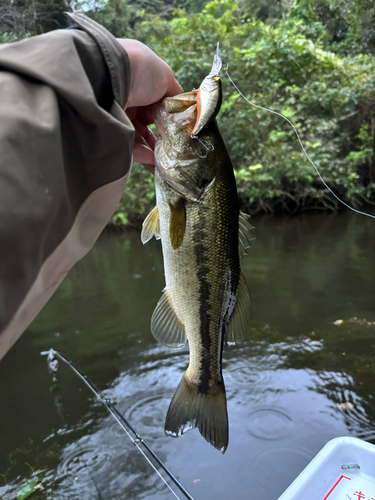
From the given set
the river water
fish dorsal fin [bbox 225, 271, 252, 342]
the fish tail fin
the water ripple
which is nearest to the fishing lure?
fish dorsal fin [bbox 225, 271, 252, 342]

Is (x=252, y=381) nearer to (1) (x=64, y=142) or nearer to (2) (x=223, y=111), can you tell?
(1) (x=64, y=142)

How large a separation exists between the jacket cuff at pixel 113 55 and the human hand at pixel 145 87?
19 centimetres

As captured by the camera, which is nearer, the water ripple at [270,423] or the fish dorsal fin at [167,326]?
the fish dorsal fin at [167,326]

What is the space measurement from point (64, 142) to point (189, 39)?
990cm

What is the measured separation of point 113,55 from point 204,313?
90 cm

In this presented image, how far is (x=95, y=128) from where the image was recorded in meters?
0.77

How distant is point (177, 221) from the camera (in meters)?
1.27

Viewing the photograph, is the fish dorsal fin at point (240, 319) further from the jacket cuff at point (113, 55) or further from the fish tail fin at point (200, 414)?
the jacket cuff at point (113, 55)

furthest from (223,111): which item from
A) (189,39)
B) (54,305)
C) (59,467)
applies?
(59,467)

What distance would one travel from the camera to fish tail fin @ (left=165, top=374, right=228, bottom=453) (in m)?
1.35

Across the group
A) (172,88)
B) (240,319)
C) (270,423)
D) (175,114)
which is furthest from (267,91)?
(240,319)

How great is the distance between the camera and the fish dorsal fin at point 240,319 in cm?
142

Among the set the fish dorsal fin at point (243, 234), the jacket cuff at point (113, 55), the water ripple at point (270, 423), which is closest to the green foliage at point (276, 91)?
the water ripple at point (270, 423)

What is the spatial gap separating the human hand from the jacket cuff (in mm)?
194
